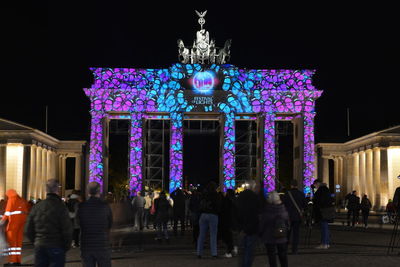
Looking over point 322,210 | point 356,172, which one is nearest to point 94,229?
point 322,210

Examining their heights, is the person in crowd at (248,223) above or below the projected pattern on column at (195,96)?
below

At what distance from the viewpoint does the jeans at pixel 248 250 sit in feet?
42.7

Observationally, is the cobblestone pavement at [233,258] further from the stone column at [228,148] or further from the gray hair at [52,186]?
the stone column at [228,148]

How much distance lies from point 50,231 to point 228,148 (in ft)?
163

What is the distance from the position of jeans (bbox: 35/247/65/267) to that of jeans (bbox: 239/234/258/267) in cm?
423

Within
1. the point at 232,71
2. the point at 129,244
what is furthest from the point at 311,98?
the point at 129,244

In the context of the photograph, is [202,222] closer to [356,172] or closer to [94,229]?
[94,229]

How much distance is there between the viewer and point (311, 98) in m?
61.3

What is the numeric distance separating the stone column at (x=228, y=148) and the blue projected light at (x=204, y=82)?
9.31 ft

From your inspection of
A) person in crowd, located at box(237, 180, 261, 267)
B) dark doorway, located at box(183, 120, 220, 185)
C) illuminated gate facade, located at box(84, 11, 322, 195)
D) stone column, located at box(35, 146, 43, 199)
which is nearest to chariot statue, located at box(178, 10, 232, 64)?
illuminated gate facade, located at box(84, 11, 322, 195)

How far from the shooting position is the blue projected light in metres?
60.1

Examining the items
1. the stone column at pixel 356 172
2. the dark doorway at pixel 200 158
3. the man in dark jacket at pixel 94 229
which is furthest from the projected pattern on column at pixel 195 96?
the man in dark jacket at pixel 94 229

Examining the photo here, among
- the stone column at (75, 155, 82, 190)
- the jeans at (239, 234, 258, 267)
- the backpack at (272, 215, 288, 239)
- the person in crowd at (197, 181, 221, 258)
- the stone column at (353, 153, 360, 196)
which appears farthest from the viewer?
the stone column at (75, 155, 82, 190)

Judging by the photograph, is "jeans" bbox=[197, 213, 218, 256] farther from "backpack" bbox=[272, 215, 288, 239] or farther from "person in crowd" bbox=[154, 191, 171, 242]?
"person in crowd" bbox=[154, 191, 171, 242]
